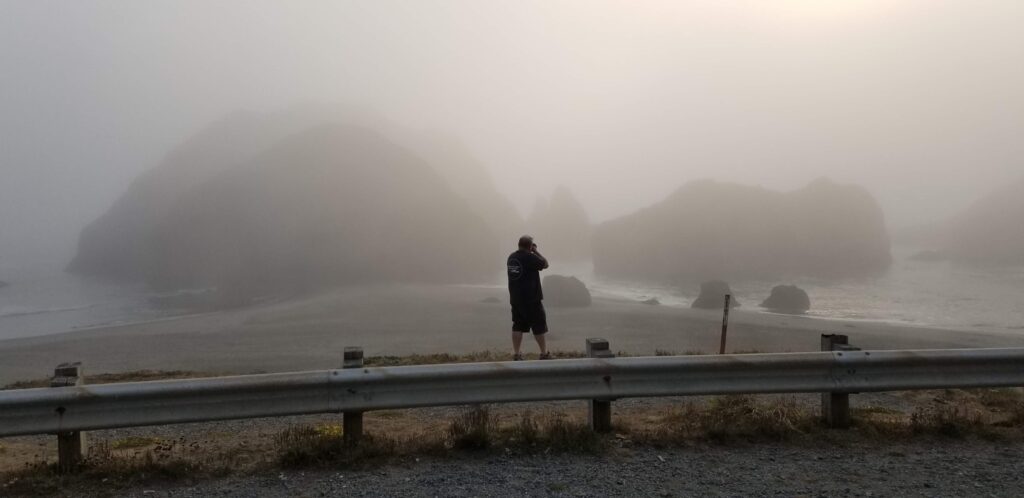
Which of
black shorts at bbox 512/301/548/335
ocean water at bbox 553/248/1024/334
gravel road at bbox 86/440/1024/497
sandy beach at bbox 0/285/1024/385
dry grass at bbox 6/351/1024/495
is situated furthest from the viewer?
ocean water at bbox 553/248/1024/334

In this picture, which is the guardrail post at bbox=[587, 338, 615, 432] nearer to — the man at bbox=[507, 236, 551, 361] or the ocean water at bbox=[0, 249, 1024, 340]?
the man at bbox=[507, 236, 551, 361]

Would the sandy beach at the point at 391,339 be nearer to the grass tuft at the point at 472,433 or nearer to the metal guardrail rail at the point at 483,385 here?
the metal guardrail rail at the point at 483,385

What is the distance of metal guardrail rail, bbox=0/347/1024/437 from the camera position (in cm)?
532

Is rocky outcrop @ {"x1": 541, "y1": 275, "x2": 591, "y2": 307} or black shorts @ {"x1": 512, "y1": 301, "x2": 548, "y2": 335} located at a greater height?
black shorts @ {"x1": 512, "y1": 301, "x2": 548, "y2": 335}

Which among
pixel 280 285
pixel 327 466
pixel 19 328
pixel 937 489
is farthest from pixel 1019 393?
pixel 280 285

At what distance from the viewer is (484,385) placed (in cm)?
587

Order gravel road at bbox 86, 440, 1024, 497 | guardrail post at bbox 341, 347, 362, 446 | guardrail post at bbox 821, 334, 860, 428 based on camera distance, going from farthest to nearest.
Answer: guardrail post at bbox 821, 334, 860, 428
guardrail post at bbox 341, 347, 362, 446
gravel road at bbox 86, 440, 1024, 497

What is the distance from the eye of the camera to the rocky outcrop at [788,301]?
51062mm

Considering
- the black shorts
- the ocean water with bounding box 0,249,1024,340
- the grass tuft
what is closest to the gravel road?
the grass tuft

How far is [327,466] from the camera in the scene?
5.35m

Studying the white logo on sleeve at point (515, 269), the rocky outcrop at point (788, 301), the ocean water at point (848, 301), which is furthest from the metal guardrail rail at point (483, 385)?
the rocky outcrop at point (788, 301)

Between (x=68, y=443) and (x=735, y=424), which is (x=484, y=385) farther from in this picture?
(x=68, y=443)

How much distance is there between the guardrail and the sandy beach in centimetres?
963

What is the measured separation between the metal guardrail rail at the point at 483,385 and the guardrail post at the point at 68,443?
0.50 feet
